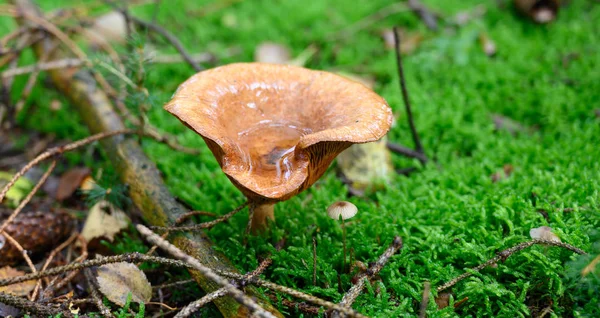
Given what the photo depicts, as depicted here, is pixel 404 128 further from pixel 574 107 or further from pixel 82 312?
pixel 82 312

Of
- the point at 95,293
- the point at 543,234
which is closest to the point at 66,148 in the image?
the point at 95,293

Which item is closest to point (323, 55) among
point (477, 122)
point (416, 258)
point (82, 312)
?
point (477, 122)

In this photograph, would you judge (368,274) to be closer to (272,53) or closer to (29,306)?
(29,306)

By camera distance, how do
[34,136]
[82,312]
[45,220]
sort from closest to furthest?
[82,312], [45,220], [34,136]

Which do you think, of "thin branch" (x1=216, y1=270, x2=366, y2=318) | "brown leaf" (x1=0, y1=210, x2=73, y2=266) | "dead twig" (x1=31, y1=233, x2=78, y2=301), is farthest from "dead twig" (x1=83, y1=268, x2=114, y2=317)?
"thin branch" (x1=216, y1=270, x2=366, y2=318)

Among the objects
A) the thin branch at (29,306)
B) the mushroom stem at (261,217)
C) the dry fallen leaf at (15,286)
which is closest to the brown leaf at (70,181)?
the dry fallen leaf at (15,286)

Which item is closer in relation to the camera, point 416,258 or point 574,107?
point 416,258
